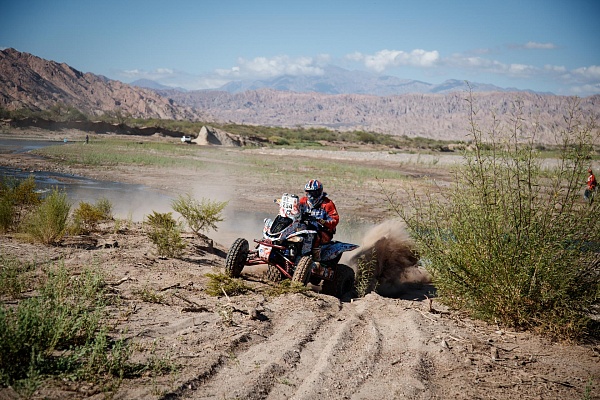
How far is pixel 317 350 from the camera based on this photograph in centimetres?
627

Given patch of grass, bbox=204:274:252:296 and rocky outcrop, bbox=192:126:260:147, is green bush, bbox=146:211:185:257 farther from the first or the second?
rocky outcrop, bbox=192:126:260:147

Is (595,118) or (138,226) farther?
(138,226)

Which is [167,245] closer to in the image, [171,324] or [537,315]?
[171,324]

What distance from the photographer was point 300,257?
9.88 m

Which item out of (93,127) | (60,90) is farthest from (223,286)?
(60,90)

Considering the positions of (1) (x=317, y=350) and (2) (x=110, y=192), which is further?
(2) (x=110, y=192)

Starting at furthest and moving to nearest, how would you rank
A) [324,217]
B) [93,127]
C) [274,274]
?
[93,127] < [324,217] < [274,274]

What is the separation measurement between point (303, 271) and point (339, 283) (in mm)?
1354

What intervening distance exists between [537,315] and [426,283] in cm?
532

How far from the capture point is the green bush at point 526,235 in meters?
6.89

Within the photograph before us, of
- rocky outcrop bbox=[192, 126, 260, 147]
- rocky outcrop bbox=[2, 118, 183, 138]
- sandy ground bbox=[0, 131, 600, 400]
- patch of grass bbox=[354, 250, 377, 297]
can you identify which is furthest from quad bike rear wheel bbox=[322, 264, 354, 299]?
rocky outcrop bbox=[2, 118, 183, 138]

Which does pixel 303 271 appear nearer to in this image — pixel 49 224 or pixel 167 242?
pixel 167 242

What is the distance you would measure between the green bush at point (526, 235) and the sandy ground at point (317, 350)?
419 mm

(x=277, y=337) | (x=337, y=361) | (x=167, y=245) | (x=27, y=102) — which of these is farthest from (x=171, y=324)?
(x=27, y=102)
